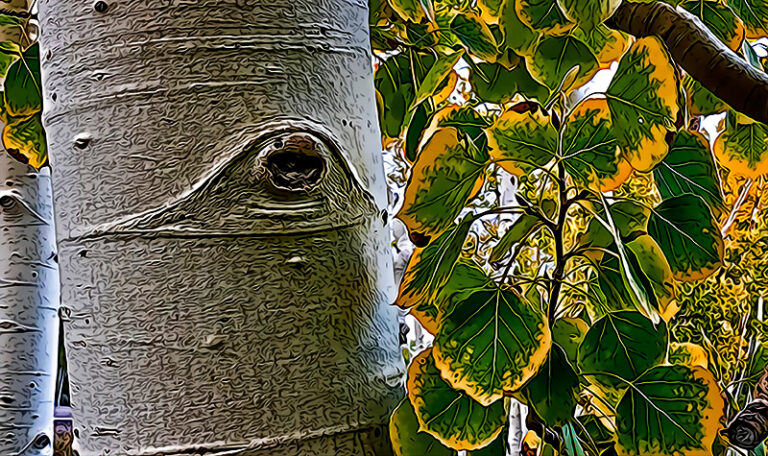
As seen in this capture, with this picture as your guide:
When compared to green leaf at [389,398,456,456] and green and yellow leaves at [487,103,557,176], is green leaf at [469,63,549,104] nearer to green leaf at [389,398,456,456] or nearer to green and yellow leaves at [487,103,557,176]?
green and yellow leaves at [487,103,557,176]

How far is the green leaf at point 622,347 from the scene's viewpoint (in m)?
0.42

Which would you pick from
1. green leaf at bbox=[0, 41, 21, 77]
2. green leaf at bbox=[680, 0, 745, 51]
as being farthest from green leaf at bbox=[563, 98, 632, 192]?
green leaf at bbox=[0, 41, 21, 77]

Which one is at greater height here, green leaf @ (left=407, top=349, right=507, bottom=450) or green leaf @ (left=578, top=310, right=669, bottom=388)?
green leaf @ (left=578, top=310, right=669, bottom=388)

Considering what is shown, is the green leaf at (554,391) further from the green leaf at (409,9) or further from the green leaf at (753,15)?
the green leaf at (753,15)

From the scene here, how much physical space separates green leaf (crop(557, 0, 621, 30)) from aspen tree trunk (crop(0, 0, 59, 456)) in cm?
58

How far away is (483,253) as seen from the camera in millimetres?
1461

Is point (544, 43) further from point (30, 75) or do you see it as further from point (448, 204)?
point (30, 75)

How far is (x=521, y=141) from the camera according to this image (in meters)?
0.40

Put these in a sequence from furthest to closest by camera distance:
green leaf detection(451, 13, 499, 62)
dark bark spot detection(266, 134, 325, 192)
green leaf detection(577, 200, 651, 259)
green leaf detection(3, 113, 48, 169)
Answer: green leaf detection(3, 113, 48, 169) → green leaf detection(451, 13, 499, 62) → green leaf detection(577, 200, 651, 259) → dark bark spot detection(266, 134, 325, 192)

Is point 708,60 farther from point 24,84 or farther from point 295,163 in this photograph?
point 24,84

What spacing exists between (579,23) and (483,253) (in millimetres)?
1110

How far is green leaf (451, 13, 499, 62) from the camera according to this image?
54 centimetres

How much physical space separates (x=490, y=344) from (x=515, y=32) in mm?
213

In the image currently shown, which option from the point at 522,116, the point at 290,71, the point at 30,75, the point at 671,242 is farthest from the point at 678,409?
the point at 30,75
